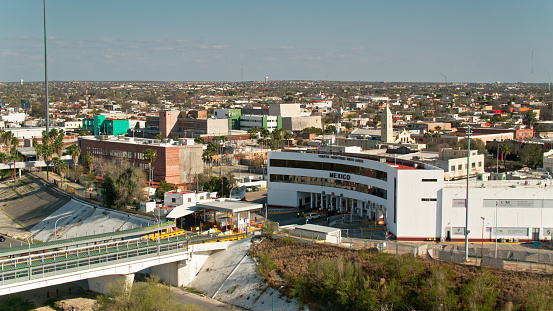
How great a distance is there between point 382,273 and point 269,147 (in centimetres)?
7581

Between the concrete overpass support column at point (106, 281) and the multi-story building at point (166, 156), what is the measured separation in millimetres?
36031

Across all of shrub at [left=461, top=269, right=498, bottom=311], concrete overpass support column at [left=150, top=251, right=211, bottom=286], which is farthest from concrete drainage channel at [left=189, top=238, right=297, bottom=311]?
shrub at [left=461, top=269, right=498, bottom=311]

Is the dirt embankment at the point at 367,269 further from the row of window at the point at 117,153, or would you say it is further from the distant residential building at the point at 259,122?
the distant residential building at the point at 259,122

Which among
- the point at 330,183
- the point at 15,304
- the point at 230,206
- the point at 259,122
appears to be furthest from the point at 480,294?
the point at 259,122

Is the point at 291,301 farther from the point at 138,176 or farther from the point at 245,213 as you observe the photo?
the point at 138,176

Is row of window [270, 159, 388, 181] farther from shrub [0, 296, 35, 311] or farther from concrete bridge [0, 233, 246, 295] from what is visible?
shrub [0, 296, 35, 311]

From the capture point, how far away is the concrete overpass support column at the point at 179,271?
141ft

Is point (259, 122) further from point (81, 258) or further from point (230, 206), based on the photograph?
point (81, 258)

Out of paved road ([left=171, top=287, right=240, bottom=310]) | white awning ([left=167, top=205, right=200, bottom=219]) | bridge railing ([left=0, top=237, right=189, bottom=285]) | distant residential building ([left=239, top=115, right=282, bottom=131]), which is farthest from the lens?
distant residential building ([left=239, top=115, right=282, bottom=131])

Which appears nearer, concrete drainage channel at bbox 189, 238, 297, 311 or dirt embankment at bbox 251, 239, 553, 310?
dirt embankment at bbox 251, 239, 553, 310

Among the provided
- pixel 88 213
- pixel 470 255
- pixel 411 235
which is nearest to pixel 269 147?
pixel 88 213

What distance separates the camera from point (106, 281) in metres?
39.7

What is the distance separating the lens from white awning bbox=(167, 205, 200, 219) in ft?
173

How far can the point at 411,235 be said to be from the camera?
156ft
